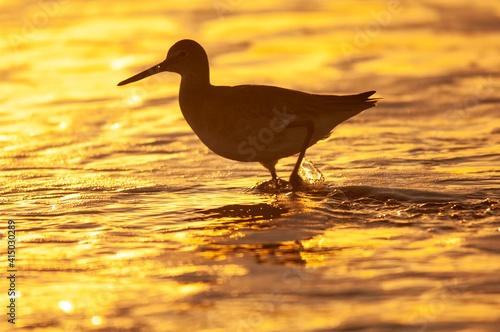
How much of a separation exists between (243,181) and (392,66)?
4822 mm

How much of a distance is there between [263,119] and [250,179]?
0.90 meters

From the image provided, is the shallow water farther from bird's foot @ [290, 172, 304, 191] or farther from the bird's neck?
the bird's neck

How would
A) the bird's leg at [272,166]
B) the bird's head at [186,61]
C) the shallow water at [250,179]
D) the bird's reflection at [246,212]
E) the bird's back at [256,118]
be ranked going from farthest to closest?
the bird's head at [186,61] → the bird's leg at [272,166] → the bird's back at [256,118] → the bird's reflection at [246,212] → the shallow water at [250,179]

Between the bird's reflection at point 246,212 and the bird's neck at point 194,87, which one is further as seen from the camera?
the bird's neck at point 194,87

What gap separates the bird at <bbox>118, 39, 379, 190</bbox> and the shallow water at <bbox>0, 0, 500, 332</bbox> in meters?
0.40

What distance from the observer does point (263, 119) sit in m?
8.24

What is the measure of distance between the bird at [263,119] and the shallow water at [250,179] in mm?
401

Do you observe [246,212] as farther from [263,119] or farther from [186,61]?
[186,61]

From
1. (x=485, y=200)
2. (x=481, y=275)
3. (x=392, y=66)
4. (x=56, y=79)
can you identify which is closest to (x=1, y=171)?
(x=56, y=79)

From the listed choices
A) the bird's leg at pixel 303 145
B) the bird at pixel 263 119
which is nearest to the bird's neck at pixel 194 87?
the bird at pixel 263 119

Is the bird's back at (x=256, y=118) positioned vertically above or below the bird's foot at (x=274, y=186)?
above

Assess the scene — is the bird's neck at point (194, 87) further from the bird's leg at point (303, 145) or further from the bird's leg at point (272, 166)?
the bird's leg at point (303, 145)

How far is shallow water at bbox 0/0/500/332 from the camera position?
526 centimetres

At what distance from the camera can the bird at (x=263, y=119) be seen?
826 centimetres
